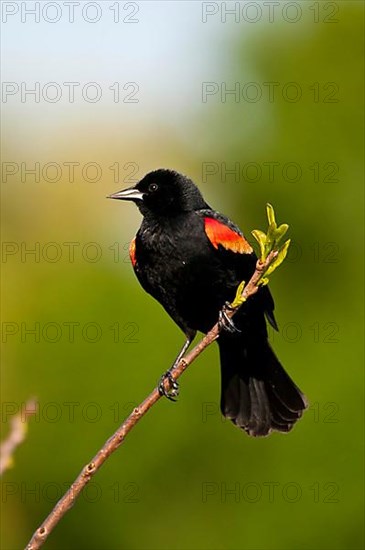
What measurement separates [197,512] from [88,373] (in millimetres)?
1587

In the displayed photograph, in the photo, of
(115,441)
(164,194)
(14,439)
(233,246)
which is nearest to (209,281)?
(233,246)

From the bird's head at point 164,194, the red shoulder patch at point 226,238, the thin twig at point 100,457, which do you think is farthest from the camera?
the bird's head at point 164,194

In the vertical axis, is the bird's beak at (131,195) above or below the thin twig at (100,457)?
above

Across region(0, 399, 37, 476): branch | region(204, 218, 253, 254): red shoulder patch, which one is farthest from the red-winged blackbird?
region(0, 399, 37, 476): branch

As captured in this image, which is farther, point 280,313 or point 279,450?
point 280,313

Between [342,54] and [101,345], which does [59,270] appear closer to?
[101,345]

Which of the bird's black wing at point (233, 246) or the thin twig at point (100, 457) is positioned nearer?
the thin twig at point (100, 457)

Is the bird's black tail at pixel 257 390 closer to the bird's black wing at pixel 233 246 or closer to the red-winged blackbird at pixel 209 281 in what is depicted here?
the red-winged blackbird at pixel 209 281

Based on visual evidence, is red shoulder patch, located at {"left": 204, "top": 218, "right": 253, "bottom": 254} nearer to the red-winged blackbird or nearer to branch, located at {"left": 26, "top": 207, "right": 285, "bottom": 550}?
the red-winged blackbird

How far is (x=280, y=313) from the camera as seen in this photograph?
9656mm

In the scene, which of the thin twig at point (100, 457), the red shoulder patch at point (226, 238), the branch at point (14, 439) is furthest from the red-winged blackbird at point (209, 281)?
the branch at point (14, 439)

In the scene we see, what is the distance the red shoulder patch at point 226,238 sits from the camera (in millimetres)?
3361

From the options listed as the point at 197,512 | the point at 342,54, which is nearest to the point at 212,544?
the point at 197,512

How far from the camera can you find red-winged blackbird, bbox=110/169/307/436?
3385mm
